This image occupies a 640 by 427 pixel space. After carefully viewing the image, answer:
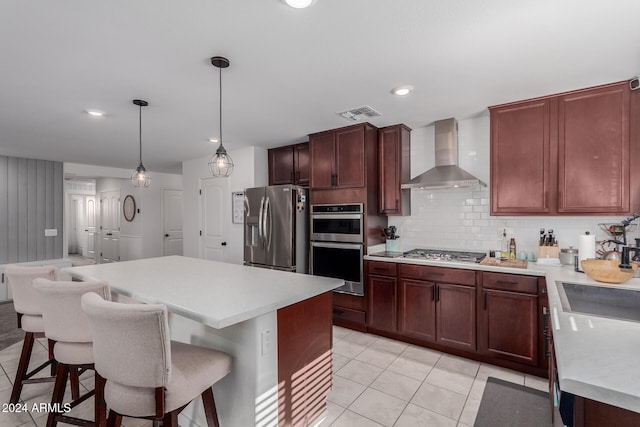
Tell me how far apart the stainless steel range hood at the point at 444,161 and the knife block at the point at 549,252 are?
803 millimetres

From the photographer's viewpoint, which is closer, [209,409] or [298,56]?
[209,409]

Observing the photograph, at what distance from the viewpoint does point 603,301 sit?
74.1 inches

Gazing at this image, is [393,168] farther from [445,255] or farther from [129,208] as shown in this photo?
[129,208]

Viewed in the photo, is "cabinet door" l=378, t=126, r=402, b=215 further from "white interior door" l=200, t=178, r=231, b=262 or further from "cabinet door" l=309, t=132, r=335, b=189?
"white interior door" l=200, t=178, r=231, b=262

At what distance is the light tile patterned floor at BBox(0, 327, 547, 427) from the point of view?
208 centimetres

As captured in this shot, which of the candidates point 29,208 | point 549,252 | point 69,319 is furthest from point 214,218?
point 549,252

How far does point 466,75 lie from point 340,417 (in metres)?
2.62

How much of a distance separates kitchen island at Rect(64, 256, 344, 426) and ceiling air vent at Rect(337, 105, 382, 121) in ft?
5.91

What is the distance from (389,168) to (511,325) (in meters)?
2.02

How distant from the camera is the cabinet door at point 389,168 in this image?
3680 millimetres

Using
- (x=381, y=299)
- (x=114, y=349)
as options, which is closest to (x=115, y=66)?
(x=114, y=349)

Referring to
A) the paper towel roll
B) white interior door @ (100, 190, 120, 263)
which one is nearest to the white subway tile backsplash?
the paper towel roll

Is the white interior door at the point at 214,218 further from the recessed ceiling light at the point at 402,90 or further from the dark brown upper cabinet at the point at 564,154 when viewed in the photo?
the dark brown upper cabinet at the point at 564,154

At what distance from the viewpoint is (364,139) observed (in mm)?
3574
